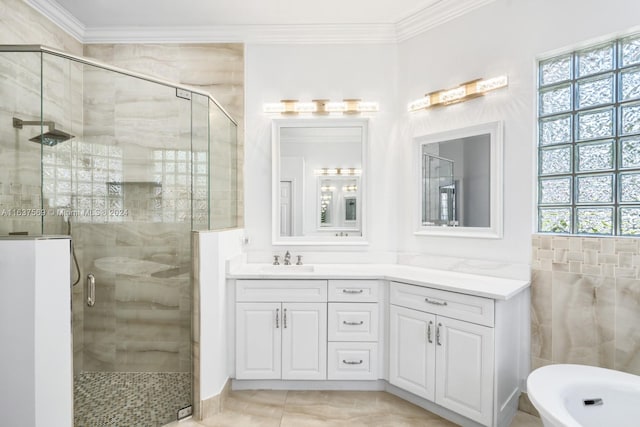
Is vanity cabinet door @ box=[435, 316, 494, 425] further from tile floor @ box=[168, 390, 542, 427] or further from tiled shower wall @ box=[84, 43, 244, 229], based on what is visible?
tiled shower wall @ box=[84, 43, 244, 229]

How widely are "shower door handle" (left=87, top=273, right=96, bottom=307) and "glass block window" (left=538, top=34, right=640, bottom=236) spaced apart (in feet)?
9.59

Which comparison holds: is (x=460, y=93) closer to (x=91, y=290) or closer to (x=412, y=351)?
(x=412, y=351)

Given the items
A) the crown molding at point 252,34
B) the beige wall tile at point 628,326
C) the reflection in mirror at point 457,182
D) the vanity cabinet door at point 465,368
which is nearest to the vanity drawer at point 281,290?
the vanity cabinet door at point 465,368

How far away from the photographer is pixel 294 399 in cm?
233

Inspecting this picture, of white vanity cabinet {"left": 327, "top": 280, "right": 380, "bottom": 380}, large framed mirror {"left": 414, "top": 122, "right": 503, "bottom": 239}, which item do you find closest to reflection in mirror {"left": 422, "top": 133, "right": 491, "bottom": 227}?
large framed mirror {"left": 414, "top": 122, "right": 503, "bottom": 239}

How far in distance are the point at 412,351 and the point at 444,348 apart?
0.80 feet

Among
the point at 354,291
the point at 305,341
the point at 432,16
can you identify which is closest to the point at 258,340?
the point at 305,341

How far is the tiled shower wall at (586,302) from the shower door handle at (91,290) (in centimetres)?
281

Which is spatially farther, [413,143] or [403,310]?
[413,143]

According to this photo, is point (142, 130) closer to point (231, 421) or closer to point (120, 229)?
point (120, 229)

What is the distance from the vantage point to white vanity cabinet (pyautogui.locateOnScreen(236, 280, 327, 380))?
2375 mm

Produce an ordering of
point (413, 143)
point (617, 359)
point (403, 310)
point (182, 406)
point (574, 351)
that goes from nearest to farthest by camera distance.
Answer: point (617, 359), point (574, 351), point (182, 406), point (403, 310), point (413, 143)

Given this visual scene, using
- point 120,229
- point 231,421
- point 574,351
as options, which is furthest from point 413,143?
point 231,421

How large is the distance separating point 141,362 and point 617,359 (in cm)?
290
